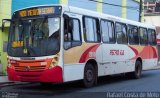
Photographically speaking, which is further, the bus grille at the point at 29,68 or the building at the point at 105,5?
the building at the point at 105,5

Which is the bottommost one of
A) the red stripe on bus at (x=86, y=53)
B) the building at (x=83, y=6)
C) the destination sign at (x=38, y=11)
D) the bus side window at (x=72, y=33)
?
the red stripe on bus at (x=86, y=53)

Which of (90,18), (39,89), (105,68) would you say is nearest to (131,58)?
(105,68)

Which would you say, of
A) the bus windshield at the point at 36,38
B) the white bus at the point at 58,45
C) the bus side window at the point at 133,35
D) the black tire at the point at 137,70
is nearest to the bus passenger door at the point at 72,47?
the white bus at the point at 58,45

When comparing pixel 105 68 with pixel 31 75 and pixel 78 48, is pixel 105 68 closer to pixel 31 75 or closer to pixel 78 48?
pixel 78 48

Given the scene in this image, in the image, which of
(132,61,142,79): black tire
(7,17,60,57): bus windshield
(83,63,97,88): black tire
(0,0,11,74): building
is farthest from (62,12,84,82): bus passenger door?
(0,0,11,74): building

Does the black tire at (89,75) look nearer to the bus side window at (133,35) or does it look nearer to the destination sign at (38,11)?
the destination sign at (38,11)

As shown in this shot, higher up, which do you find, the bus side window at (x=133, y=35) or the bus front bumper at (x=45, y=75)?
the bus side window at (x=133, y=35)

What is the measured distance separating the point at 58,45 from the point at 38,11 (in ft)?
5.40

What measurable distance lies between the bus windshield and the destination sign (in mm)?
210

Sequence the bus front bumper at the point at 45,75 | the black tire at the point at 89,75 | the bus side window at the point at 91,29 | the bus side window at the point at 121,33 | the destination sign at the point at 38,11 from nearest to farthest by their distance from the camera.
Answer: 1. the bus front bumper at the point at 45,75
2. the destination sign at the point at 38,11
3. the black tire at the point at 89,75
4. the bus side window at the point at 91,29
5. the bus side window at the point at 121,33

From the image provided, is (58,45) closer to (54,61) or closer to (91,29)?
(54,61)

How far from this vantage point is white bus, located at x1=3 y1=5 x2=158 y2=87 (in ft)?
48.3

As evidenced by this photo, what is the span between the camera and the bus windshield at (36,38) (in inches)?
582

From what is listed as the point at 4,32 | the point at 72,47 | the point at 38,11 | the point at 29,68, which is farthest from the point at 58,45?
the point at 4,32
